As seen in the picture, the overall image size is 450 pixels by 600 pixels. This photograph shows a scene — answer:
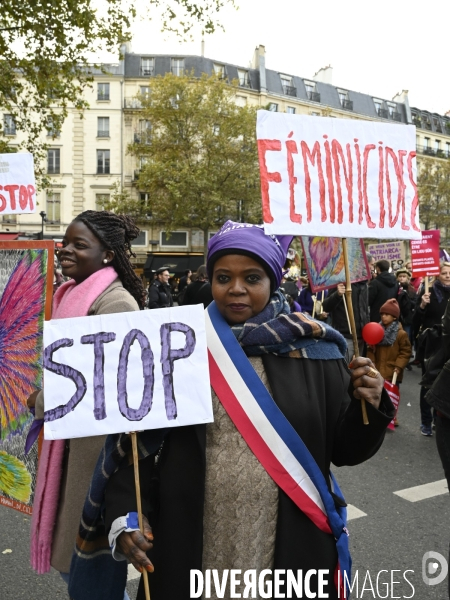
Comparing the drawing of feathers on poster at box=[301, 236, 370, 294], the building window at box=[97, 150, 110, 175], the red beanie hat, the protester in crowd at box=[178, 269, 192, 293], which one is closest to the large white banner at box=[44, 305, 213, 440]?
the drawing of feathers on poster at box=[301, 236, 370, 294]

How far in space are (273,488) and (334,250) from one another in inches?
164

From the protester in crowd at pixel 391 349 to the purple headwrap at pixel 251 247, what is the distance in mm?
4225

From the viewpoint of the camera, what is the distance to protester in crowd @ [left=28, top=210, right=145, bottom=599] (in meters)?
2.01

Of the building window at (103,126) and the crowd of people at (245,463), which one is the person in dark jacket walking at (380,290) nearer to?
the crowd of people at (245,463)

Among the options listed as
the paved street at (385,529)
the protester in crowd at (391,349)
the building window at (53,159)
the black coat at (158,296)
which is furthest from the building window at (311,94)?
the paved street at (385,529)

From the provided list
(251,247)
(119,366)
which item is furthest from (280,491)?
(251,247)

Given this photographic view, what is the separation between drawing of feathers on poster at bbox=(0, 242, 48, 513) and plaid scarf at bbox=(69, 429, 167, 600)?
0.89m

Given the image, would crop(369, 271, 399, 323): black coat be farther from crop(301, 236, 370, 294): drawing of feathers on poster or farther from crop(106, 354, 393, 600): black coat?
crop(106, 354, 393, 600): black coat

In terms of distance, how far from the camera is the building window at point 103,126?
3641cm

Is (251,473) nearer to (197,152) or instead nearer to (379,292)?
(379,292)

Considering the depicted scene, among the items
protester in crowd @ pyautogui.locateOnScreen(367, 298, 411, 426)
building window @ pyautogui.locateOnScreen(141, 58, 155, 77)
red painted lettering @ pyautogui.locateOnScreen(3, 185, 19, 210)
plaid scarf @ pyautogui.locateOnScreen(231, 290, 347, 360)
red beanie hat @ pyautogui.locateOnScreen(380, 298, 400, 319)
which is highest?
building window @ pyautogui.locateOnScreen(141, 58, 155, 77)

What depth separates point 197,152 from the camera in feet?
104

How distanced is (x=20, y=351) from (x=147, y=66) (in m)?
41.6

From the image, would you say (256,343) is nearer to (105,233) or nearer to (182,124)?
(105,233)
